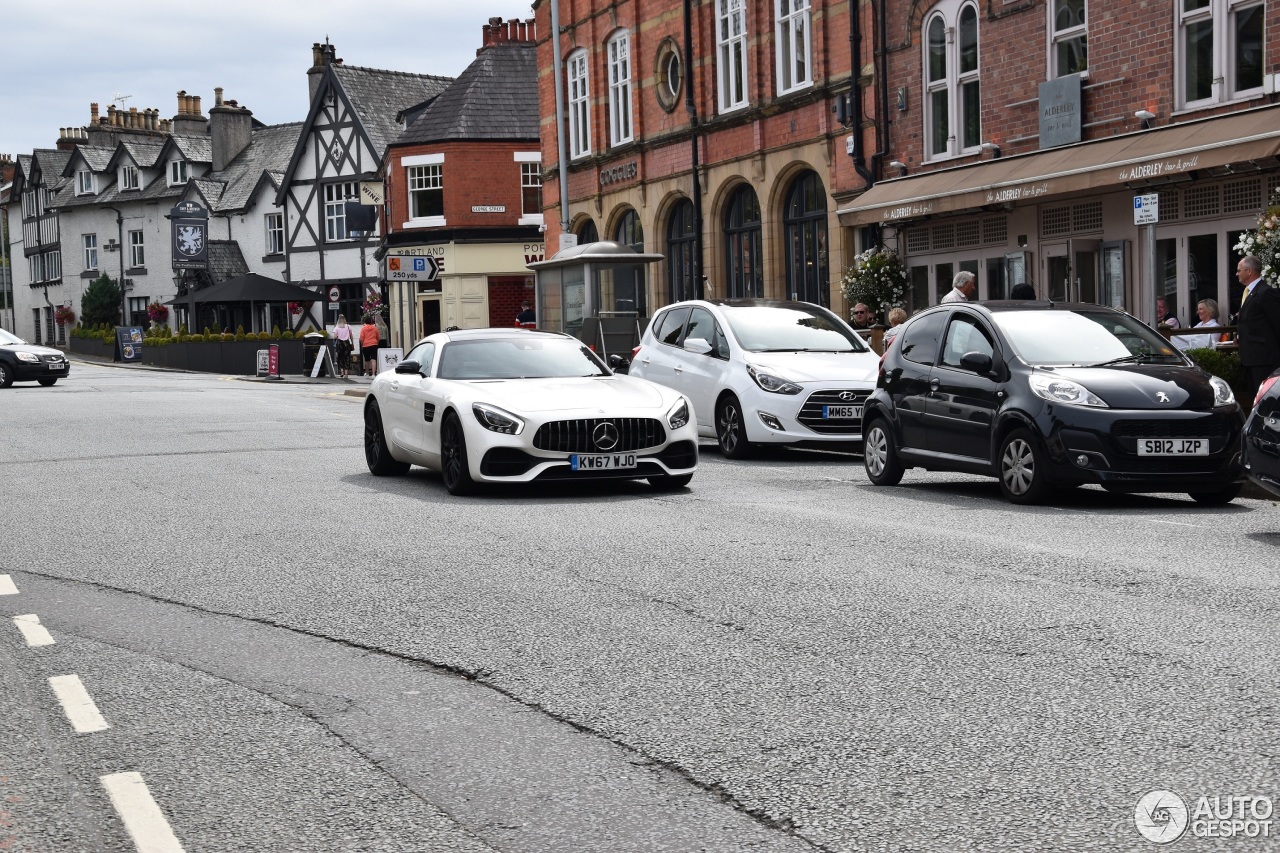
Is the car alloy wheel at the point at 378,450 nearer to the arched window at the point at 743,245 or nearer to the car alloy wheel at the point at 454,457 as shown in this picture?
the car alloy wheel at the point at 454,457

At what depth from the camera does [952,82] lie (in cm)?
2756

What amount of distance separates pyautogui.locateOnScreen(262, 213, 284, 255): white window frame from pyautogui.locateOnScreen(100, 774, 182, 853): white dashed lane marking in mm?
64311

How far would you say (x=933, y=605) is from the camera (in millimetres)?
7406

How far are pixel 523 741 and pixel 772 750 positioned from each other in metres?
0.80

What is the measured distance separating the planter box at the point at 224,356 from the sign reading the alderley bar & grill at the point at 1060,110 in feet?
89.7

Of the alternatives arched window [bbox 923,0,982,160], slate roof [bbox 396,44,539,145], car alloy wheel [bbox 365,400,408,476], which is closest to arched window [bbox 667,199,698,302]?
arched window [bbox 923,0,982,160]

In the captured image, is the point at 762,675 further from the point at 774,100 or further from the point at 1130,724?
the point at 774,100

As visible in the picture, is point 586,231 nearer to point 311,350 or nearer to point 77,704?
point 311,350

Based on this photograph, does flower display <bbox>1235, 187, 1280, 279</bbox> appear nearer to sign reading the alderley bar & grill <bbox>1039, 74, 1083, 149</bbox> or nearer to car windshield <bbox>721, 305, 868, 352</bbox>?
car windshield <bbox>721, 305, 868, 352</bbox>

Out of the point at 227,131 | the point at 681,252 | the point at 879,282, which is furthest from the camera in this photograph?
the point at 227,131

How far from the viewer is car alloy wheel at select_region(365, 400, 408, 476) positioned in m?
14.8

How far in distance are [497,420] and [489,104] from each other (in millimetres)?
44443

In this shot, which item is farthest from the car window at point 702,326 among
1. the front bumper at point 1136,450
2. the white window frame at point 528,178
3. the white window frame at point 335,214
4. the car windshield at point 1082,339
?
the white window frame at point 335,214

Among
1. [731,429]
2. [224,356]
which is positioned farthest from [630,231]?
[731,429]
